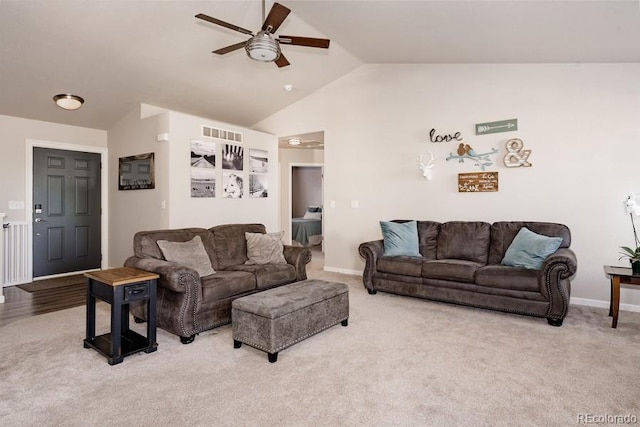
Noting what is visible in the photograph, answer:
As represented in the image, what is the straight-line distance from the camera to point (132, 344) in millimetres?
2836

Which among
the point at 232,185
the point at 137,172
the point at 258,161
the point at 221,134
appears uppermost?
the point at 221,134

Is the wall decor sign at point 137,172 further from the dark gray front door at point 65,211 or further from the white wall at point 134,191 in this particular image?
the dark gray front door at point 65,211

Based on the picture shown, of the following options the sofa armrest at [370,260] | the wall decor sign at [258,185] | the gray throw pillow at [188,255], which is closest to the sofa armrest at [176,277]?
the gray throw pillow at [188,255]

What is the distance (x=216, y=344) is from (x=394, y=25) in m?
3.67

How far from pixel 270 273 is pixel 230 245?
668mm

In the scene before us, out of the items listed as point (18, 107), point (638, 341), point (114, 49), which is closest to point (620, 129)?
point (638, 341)

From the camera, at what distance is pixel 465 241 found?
4.48m

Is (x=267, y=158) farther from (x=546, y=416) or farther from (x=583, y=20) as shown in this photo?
(x=546, y=416)

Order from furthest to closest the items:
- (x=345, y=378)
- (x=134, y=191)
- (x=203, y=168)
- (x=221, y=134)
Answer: (x=221, y=134), (x=134, y=191), (x=203, y=168), (x=345, y=378)

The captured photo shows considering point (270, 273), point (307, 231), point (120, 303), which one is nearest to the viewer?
point (120, 303)

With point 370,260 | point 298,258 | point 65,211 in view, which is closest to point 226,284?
point 298,258

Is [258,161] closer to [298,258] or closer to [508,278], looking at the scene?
[298,258]

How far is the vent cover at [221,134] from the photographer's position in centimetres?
535

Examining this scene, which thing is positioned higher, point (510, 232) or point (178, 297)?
point (510, 232)
